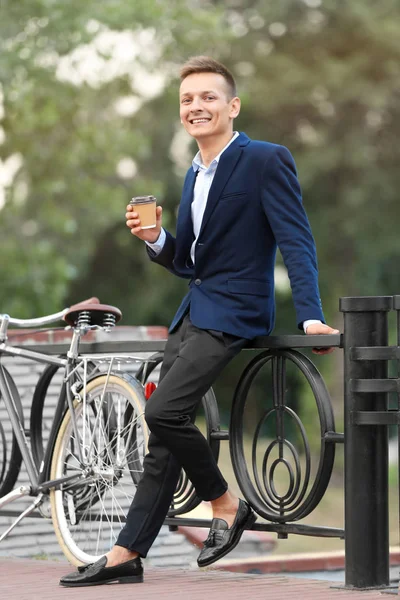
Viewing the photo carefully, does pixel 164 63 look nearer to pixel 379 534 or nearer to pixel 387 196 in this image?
pixel 387 196

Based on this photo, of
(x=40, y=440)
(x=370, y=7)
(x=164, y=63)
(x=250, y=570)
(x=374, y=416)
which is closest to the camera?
(x=374, y=416)

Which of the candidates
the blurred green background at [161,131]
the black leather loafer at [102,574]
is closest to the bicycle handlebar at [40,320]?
the black leather loafer at [102,574]

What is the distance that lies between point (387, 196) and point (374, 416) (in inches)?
1045

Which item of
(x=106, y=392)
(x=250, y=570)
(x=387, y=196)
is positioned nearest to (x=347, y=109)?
(x=387, y=196)

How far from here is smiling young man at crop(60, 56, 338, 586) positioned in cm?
535

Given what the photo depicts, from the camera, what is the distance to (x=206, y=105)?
5535 millimetres

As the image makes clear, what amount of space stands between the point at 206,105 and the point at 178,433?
1.33m

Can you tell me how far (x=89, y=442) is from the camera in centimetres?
601

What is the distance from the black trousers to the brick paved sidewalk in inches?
8.8

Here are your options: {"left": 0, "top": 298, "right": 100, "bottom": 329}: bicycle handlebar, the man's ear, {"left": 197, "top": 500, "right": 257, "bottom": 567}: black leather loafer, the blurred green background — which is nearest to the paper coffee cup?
the man's ear

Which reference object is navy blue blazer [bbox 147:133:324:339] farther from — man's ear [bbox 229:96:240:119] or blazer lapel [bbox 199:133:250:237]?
man's ear [bbox 229:96:240:119]

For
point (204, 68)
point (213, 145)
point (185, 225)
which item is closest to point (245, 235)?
point (185, 225)

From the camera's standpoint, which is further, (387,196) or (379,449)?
(387,196)

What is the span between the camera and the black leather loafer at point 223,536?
5.43m
